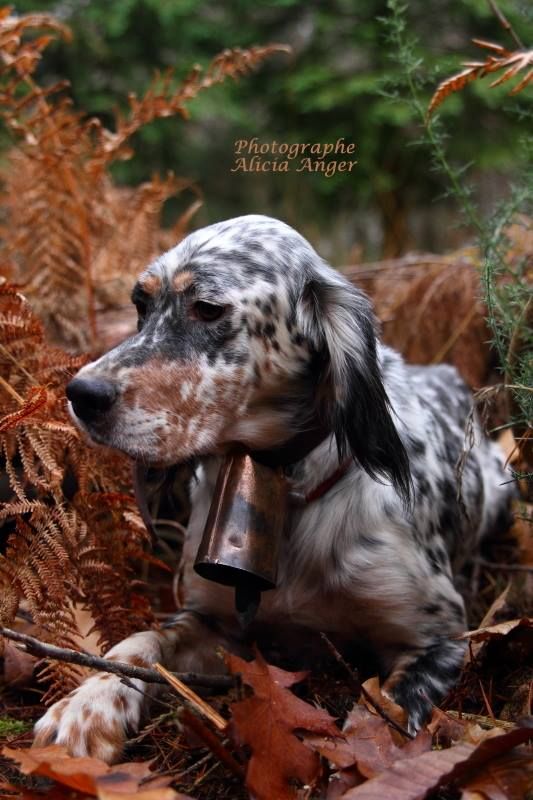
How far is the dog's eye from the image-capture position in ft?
8.64

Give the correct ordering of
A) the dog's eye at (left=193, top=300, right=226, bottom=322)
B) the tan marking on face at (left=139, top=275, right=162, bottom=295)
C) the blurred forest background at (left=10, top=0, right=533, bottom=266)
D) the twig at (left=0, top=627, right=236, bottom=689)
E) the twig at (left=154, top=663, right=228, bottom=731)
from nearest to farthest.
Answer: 1. the twig at (left=0, top=627, right=236, bottom=689)
2. the twig at (left=154, top=663, right=228, bottom=731)
3. the dog's eye at (left=193, top=300, right=226, bottom=322)
4. the tan marking on face at (left=139, top=275, right=162, bottom=295)
5. the blurred forest background at (left=10, top=0, right=533, bottom=266)

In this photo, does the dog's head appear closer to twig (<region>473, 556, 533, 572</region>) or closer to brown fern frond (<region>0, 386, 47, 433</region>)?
brown fern frond (<region>0, 386, 47, 433</region>)

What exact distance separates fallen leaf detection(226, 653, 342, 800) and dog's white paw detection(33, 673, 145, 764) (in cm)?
49

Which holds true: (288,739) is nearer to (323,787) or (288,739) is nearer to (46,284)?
Answer: (323,787)

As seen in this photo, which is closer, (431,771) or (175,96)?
(431,771)

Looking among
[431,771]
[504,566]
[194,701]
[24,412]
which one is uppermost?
[24,412]

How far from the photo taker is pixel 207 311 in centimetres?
264

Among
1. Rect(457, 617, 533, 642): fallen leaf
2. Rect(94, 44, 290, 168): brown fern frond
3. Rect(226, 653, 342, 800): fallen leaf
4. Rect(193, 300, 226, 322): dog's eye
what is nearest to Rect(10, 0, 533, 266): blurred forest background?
Rect(94, 44, 290, 168): brown fern frond

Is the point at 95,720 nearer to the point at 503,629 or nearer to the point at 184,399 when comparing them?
the point at 184,399

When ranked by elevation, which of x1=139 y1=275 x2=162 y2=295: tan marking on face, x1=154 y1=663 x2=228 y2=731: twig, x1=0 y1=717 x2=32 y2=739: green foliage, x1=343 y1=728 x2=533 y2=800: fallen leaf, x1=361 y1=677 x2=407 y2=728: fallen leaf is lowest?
x1=0 y1=717 x2=32 y2=739: green foliage

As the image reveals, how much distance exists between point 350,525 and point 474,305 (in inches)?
98.6

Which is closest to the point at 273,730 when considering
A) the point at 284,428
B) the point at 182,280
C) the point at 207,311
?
the point at 284,428

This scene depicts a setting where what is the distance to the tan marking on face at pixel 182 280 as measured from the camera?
2.67 meters

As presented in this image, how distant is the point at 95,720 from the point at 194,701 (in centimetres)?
29
